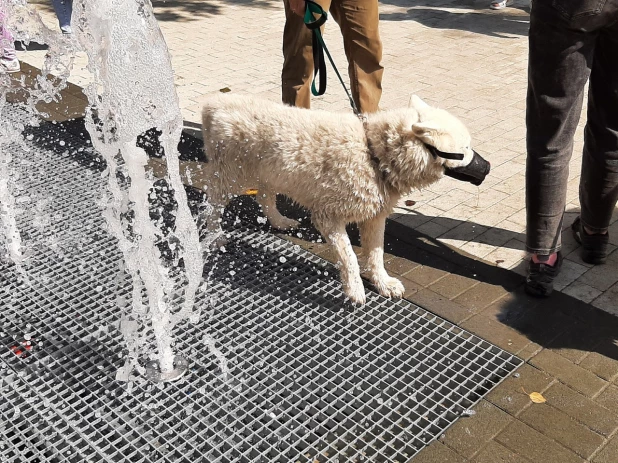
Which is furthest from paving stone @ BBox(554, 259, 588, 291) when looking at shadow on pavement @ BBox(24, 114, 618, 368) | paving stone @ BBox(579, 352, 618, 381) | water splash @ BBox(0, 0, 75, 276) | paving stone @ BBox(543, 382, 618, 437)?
water splash @ BBox(0, 0, 75, 276)

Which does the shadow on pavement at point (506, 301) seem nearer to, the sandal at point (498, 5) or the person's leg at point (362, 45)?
the person's leg at point (362, 45)

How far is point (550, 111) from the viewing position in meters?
3.80

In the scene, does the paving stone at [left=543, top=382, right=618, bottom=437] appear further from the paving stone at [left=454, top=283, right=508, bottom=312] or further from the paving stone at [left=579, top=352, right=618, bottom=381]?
the paving stone at [left=454, top=283, right=508, bottom=312]

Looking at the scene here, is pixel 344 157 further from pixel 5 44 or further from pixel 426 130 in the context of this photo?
pixel 5 44

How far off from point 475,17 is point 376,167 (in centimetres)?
706

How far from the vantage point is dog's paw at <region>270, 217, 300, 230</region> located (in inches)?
192

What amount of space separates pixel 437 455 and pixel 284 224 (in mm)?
2254

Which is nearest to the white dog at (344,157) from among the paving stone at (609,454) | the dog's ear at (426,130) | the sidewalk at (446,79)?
the dog's ear at (426,130)

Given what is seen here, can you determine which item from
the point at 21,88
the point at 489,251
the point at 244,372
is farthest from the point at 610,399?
the point at 21,88

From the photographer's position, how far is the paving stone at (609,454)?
118 inches

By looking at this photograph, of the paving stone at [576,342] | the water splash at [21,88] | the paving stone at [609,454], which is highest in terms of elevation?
the water splash at [21,88]

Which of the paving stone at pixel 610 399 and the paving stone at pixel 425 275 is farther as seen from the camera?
the paving stone at pixel 425 275

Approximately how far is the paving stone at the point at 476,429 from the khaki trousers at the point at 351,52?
3.08 meters

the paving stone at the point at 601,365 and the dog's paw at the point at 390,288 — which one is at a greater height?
the dog's paw at the point at 390,288
